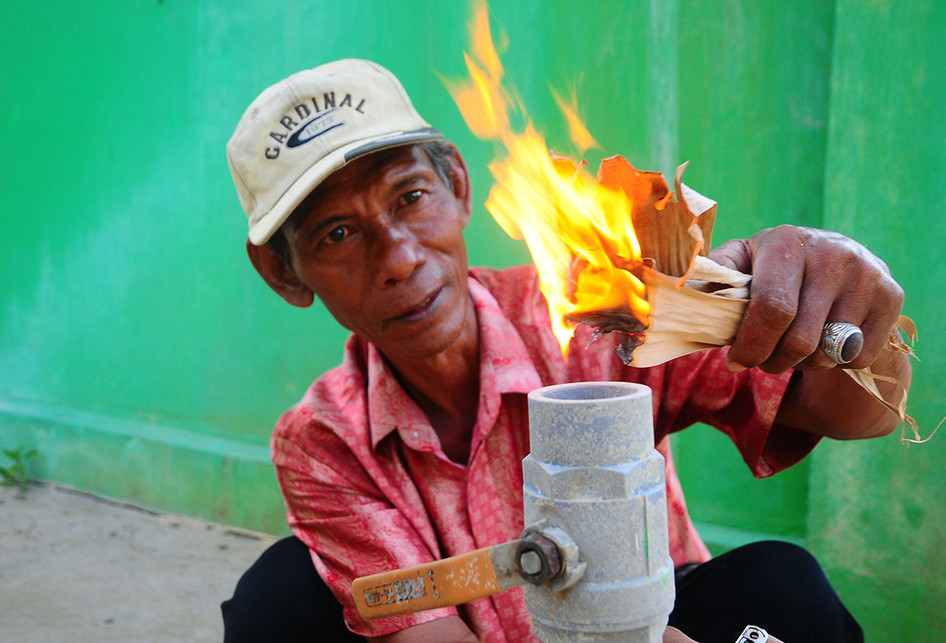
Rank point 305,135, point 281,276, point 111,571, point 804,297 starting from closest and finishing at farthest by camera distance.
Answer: point 804,297 → point 305,135 → point 281,276 → point 111,571

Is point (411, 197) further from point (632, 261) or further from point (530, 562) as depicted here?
point (530, 562)

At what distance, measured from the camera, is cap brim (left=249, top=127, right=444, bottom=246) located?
2174 millimetres

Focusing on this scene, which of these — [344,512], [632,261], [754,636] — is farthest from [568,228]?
[344,512]

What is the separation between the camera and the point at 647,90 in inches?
124

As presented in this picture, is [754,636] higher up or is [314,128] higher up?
[314,128]

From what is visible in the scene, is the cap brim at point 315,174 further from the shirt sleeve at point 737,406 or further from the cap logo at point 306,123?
the shirt sleeve at point 737,406

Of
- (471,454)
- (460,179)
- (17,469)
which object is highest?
(460,179)

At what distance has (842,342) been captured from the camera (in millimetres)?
1359

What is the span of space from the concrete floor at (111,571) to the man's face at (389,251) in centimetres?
212

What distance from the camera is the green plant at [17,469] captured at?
572 cm

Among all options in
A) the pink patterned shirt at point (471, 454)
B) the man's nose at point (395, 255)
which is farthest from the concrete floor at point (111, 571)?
the man's nose at point (395, 255)

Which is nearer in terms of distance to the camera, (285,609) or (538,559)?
(538,559)

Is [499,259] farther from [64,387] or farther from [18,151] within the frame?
[18,151]

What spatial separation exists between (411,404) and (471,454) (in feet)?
0.82
